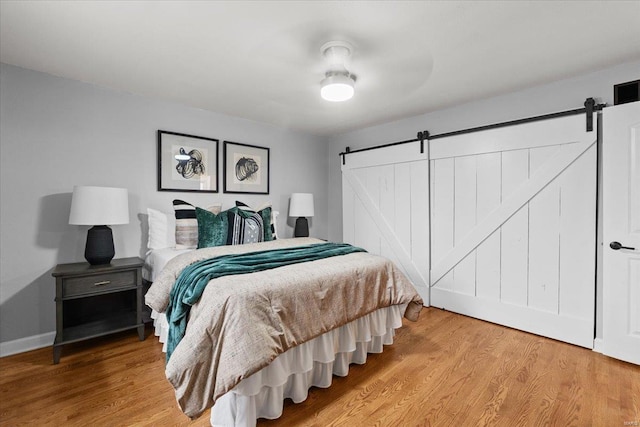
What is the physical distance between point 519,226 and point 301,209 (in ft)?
8.07

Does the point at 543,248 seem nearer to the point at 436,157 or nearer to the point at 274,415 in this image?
the point at 436,157

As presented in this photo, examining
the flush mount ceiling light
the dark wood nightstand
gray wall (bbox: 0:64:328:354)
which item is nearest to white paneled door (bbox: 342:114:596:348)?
the flush mount ceiling light

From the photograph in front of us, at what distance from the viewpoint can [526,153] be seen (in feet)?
9.42

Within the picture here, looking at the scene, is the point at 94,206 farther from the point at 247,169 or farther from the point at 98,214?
the point at 247,169

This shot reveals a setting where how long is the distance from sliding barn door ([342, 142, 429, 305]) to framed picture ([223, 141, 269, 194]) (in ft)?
3.98

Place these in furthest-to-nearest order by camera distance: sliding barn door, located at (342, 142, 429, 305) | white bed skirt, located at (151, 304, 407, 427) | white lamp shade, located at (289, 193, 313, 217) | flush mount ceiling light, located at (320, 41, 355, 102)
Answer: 1. white lamp shade, located at (289, 193, 313, 217)
2. sliding barn door, located at (342, 142, 429, 305)
3. flush mount ceiling light, located at (320, 41, 355, 102)
4. white bed skirt, located at (151, 304, 407, 427)

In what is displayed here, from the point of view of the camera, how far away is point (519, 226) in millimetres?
2941

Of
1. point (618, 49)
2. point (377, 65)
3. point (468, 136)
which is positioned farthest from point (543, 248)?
point (377, 65)

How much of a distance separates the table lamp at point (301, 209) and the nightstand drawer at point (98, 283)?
6.58 feet

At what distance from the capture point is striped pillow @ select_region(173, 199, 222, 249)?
301 centimetres

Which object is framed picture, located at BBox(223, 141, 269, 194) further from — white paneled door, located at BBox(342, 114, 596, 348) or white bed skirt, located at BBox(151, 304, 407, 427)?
white bed skirt, located at BBox(151, 304, 407, 427)

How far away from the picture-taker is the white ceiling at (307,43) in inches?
68.6

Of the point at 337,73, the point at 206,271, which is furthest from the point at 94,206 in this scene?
the point at 337,73

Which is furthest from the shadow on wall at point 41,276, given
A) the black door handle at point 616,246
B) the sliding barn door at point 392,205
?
the black door handle at point 616,246
